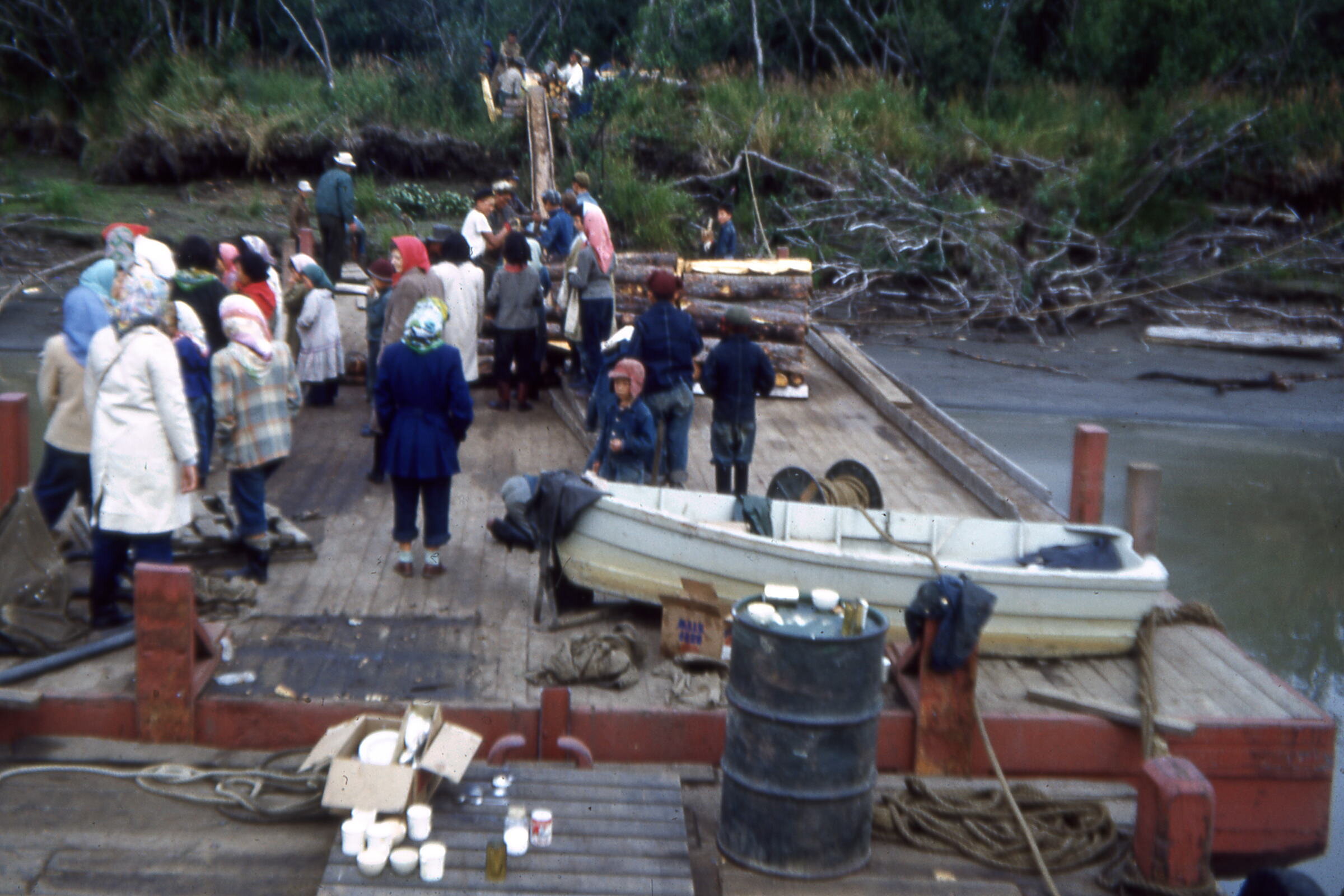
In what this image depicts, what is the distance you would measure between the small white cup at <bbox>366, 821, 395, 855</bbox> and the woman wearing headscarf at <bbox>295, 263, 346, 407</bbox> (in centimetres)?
688

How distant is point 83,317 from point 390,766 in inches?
134

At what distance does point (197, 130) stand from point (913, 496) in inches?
704

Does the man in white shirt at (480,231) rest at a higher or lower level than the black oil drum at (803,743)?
higher

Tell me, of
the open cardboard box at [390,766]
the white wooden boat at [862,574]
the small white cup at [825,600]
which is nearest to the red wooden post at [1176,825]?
the small white cup at [825,600]

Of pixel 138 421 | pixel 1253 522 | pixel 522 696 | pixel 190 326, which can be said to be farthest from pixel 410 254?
pixel 1253 522

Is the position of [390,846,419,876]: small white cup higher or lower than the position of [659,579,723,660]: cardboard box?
lower

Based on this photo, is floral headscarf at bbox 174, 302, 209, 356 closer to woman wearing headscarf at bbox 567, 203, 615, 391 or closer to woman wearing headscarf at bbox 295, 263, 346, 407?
woman wearing headscarf at bbox 295, 263, 346, 407

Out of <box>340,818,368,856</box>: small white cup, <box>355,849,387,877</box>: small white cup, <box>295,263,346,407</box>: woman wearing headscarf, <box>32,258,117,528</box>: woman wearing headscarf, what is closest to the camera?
<box>355,849,387,877</box>: small white cup

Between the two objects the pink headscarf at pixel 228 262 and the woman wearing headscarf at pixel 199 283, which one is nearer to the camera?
the woman wearing headscarf at pixel 199 283

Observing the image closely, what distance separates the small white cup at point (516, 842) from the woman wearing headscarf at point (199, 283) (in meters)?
4.45

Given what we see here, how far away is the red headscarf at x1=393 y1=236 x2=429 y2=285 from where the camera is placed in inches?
333

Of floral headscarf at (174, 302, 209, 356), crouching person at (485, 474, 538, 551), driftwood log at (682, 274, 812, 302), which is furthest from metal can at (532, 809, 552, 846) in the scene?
driftwood log at (682, 274, 812, 302)

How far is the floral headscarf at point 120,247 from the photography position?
21.6 ft

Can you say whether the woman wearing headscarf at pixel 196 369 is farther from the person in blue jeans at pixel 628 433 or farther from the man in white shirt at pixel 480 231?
the man in white shirt at pixel 480 231
